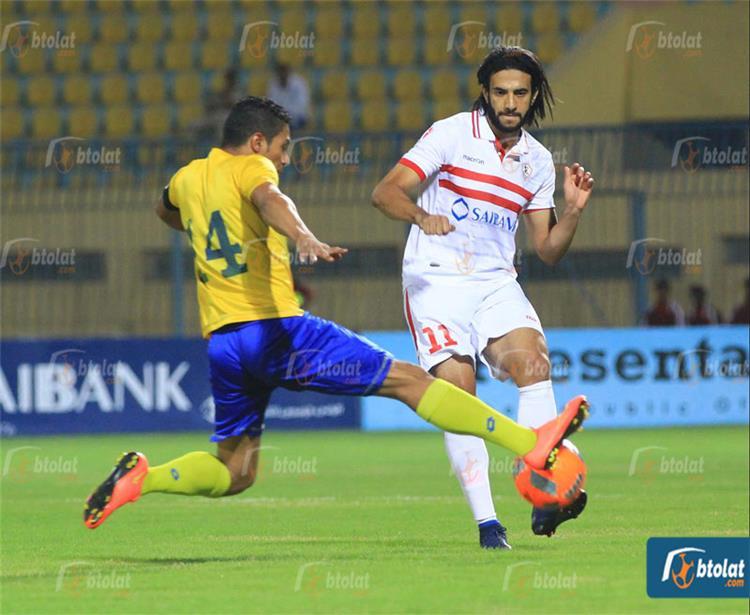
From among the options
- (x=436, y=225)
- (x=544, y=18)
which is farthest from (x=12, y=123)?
(x=436, y=225)

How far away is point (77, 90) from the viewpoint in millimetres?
25781

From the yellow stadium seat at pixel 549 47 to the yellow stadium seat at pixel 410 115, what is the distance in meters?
1.87

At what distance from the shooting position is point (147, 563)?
26.8ft

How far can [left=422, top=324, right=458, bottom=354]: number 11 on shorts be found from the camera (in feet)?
27.9

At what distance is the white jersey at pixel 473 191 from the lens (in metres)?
8.61

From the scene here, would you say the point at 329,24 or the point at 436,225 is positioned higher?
the point at 329,24

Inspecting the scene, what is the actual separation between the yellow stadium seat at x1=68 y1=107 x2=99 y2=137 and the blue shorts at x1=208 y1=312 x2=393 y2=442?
17.8 m

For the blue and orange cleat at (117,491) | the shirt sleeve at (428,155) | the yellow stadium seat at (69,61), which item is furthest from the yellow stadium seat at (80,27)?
the blue and orange cleat at (117,491)

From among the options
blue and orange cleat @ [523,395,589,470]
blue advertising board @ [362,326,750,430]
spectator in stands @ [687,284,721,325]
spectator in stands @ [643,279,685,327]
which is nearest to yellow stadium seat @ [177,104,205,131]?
blue advertising board @ [362,326,750,430]

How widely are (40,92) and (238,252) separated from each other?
61.5 feet

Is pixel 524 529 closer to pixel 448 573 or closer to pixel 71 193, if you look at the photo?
pixel 448 573

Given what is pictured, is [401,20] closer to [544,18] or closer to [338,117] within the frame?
[338,117]

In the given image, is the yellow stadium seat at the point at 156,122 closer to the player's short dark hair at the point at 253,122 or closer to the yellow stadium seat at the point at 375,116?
the yellow stadium seat at the point at 375,116

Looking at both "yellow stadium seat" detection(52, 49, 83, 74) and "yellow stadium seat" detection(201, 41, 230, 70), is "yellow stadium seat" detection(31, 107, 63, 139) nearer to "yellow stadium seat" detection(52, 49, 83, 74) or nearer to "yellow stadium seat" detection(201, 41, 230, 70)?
"yellow stadium seat" detection(52, 49, 83, 74)
